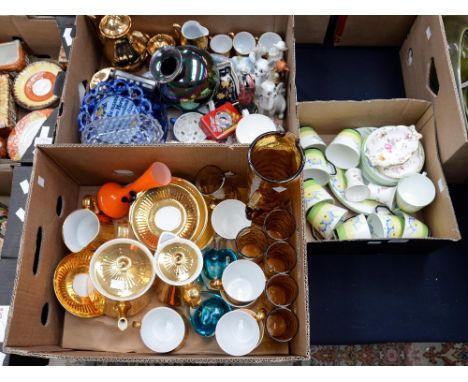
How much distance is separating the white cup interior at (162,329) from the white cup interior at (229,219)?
0.68 ft

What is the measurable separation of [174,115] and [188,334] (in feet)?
1.80

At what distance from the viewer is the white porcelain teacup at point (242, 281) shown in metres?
0.89

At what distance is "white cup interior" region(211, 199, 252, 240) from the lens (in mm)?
953

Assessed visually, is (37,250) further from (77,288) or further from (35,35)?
(35,35)

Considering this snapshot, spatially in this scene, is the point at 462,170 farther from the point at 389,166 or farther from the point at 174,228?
the point at 174,228

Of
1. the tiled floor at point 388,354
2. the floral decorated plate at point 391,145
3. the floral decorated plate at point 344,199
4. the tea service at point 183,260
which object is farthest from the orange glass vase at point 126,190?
the tiled floor at point 388,354

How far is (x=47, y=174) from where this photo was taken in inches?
35.3

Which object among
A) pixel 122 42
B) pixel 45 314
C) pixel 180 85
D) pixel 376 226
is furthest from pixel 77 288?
pixel 376 226

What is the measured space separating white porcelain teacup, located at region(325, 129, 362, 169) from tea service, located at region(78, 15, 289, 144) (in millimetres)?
162

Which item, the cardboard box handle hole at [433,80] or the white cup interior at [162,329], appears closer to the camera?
the white cup interior at [162,329]

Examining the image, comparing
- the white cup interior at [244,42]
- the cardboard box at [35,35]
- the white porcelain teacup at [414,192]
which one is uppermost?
the cardboard box at [35,35]

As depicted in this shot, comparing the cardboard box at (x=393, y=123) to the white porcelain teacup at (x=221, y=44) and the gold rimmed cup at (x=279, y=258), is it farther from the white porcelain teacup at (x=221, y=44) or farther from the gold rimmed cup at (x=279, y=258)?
the white porcelain teacup at (x=221, y=44)

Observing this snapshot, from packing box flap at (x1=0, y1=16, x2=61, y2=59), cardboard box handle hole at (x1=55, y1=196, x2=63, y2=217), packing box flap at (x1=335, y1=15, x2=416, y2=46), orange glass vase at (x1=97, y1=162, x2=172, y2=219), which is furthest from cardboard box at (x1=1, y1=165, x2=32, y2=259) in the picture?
packing box flap at (x1=335, y1=15, x2=416, y2=46)

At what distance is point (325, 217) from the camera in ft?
3.30
